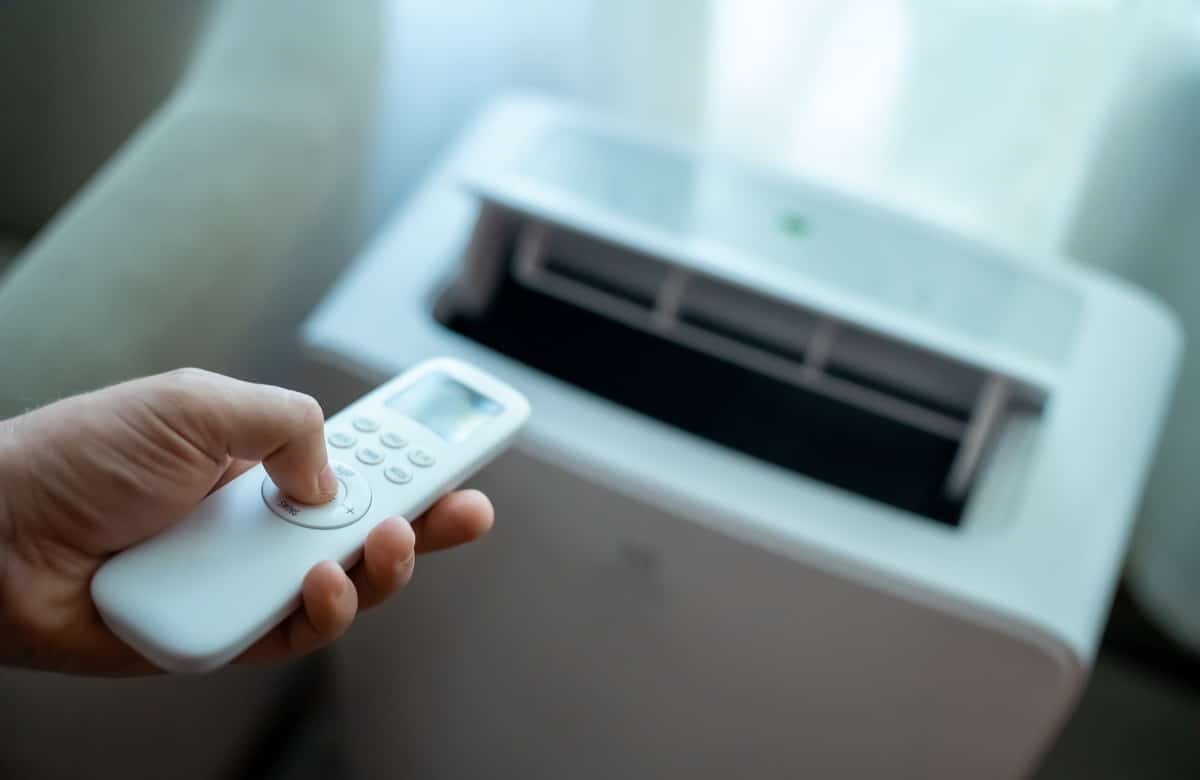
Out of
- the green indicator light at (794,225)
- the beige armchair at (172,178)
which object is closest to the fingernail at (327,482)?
the beige armchair at (172,178)

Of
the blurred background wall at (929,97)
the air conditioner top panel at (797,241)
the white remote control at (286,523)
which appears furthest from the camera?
the blurred background wall at (929,97)

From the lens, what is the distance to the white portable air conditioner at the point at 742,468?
49cm

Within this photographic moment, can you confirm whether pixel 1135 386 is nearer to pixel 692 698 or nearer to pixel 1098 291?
pixel 1098 291

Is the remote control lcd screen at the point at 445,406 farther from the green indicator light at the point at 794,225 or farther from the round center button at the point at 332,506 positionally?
the green indicator light at the point at 794,225

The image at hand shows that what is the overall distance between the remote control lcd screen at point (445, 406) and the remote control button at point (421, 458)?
1cm

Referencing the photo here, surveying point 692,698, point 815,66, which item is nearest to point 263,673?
point 692,698

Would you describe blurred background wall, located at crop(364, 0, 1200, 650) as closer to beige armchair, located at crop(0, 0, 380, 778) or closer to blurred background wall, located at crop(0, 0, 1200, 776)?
blurred background wall, located at crop(0, 0, 1200, 776)

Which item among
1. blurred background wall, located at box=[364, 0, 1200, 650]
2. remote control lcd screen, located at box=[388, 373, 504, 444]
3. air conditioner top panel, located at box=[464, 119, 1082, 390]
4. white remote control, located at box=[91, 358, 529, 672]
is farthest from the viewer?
blurred background wall, located at box=[364, 0, 1200, 650]

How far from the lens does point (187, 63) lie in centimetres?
66

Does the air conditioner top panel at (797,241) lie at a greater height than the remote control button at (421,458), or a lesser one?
greater

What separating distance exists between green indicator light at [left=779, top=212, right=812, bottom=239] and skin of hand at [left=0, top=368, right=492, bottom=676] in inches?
13.7

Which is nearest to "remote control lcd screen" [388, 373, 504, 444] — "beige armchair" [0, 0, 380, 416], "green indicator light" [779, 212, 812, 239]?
"beige armchair" [0, 0, 380, 416]

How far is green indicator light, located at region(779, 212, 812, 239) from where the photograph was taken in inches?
24.4

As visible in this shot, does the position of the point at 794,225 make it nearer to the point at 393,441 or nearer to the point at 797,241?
the point at 797,241
